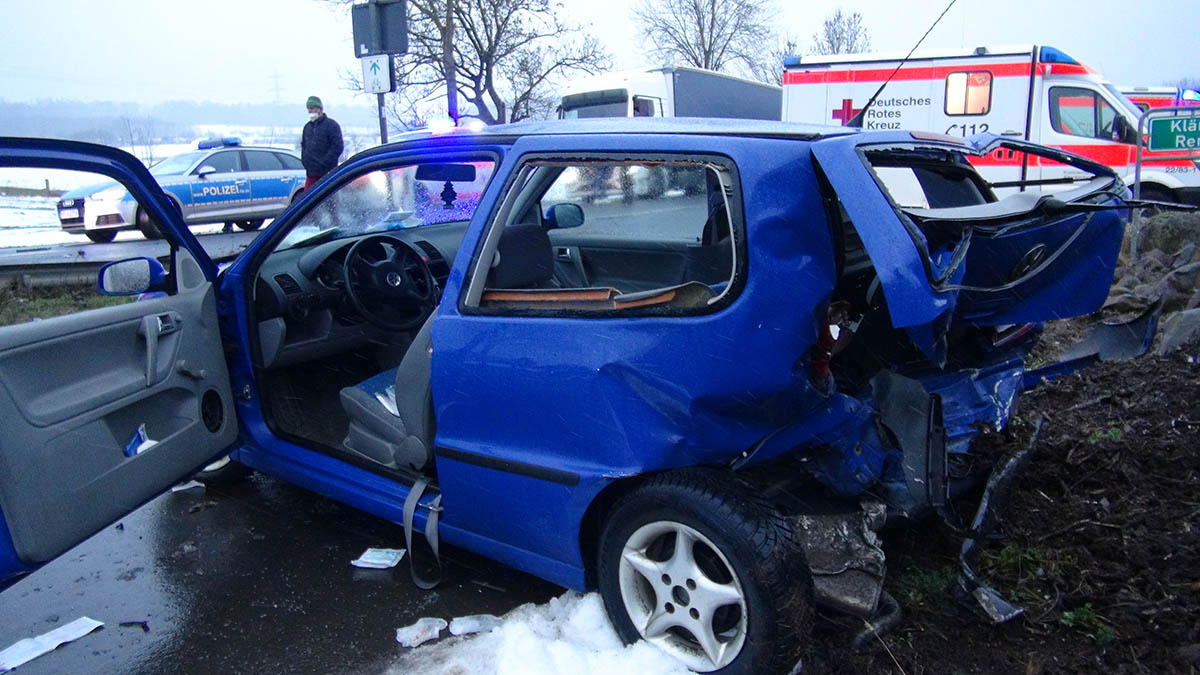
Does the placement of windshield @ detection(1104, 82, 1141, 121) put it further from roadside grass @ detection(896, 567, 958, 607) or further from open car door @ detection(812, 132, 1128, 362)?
roadside grass @ detection(896, 567, 958, 607)

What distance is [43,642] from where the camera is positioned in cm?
293

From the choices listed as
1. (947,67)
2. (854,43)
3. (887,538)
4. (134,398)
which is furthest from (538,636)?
(854,43)

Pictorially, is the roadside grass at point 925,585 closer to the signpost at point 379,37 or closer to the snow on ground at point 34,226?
the signpost at point 379,37

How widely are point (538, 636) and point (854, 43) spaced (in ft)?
124

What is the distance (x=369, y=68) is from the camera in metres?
8.96

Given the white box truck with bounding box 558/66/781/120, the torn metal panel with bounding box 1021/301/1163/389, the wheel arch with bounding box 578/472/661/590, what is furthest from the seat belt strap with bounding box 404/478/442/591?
the white box truck with bounding box 558/66/781/120

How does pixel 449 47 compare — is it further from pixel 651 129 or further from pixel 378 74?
pixel 651 129

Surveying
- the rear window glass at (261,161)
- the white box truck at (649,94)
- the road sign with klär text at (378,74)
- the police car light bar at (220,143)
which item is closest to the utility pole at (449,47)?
the white box truck at (649,94)

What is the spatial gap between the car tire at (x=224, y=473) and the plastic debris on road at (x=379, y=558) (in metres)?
1.08

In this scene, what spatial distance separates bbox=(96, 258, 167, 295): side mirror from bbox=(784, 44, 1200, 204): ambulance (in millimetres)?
10232

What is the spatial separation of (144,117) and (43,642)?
28340 millimetres

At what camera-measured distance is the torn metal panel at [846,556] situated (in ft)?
7.98

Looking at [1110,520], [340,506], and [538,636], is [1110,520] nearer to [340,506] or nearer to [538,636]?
[538,636]

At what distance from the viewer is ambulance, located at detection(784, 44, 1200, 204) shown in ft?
38.6
